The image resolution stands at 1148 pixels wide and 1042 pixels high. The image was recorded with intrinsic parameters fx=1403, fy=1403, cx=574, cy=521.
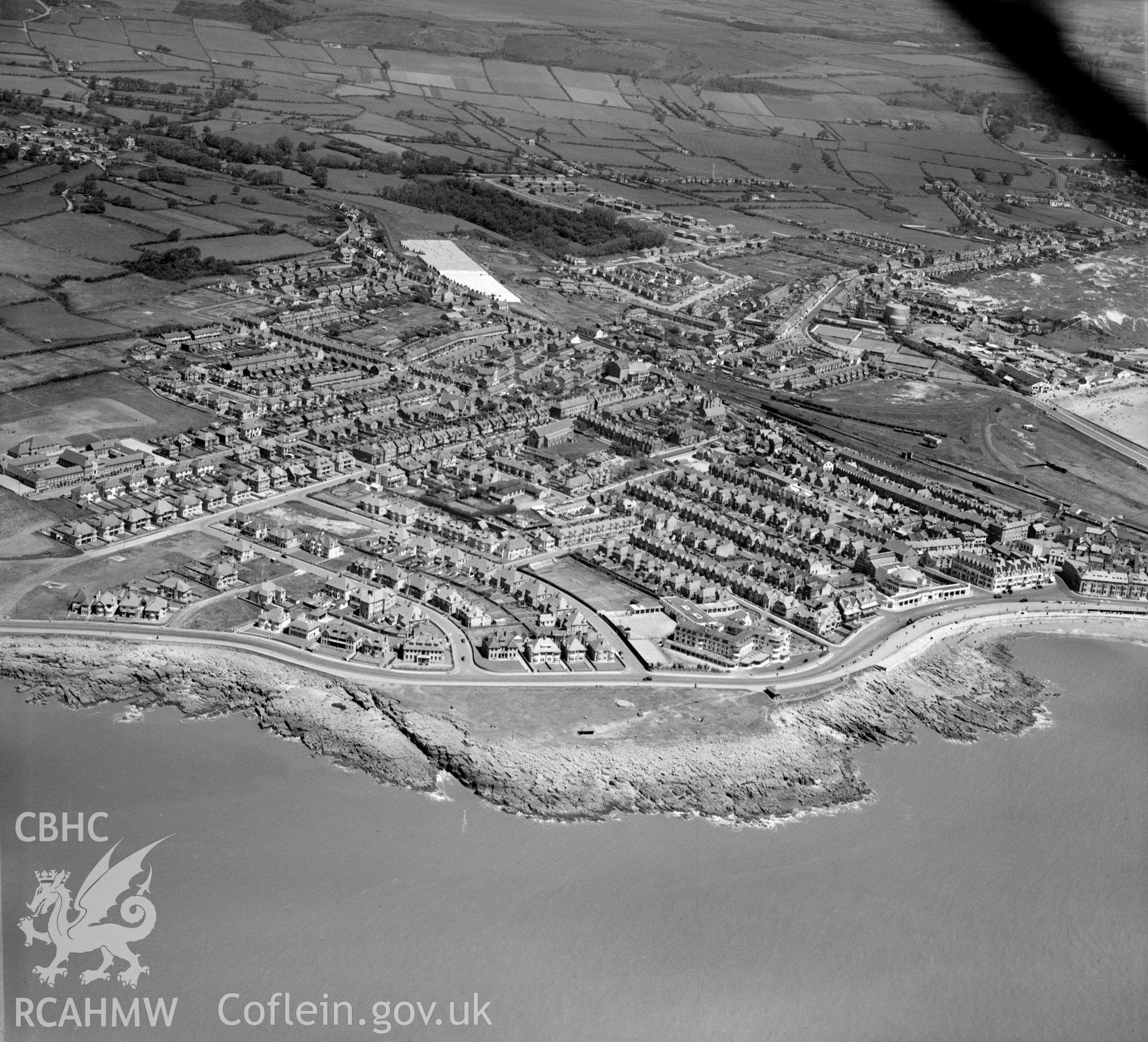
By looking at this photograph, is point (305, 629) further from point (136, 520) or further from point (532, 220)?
point (532, 220)

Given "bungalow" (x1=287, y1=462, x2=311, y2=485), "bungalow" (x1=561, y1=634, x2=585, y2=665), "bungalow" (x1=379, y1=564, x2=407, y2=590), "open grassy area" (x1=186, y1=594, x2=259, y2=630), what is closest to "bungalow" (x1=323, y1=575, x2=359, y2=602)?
"bungalow" (x1=379, y1=564, x2=407, y2=590)

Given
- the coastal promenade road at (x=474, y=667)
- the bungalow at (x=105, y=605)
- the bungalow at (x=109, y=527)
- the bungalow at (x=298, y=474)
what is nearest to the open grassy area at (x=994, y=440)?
the coastal promenade road at (x=474, y=667)

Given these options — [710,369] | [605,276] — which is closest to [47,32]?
[605,276]

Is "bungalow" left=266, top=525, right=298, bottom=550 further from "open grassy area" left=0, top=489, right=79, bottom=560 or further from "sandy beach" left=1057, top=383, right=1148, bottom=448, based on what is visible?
"sandy beach" left=1057, top=383, right=1148, bottom=448

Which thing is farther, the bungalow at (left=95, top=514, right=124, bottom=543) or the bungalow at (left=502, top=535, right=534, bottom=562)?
the bungalow at (left=502, top=535, right=534, bottom=562)

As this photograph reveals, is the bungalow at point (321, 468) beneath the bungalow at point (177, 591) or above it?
beneath

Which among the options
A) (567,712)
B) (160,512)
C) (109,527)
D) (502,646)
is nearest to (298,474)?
(160,512)

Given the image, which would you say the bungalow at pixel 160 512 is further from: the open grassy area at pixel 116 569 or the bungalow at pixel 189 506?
the open grassy area at pixel 116 569

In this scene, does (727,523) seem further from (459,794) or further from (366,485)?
(459,794)
